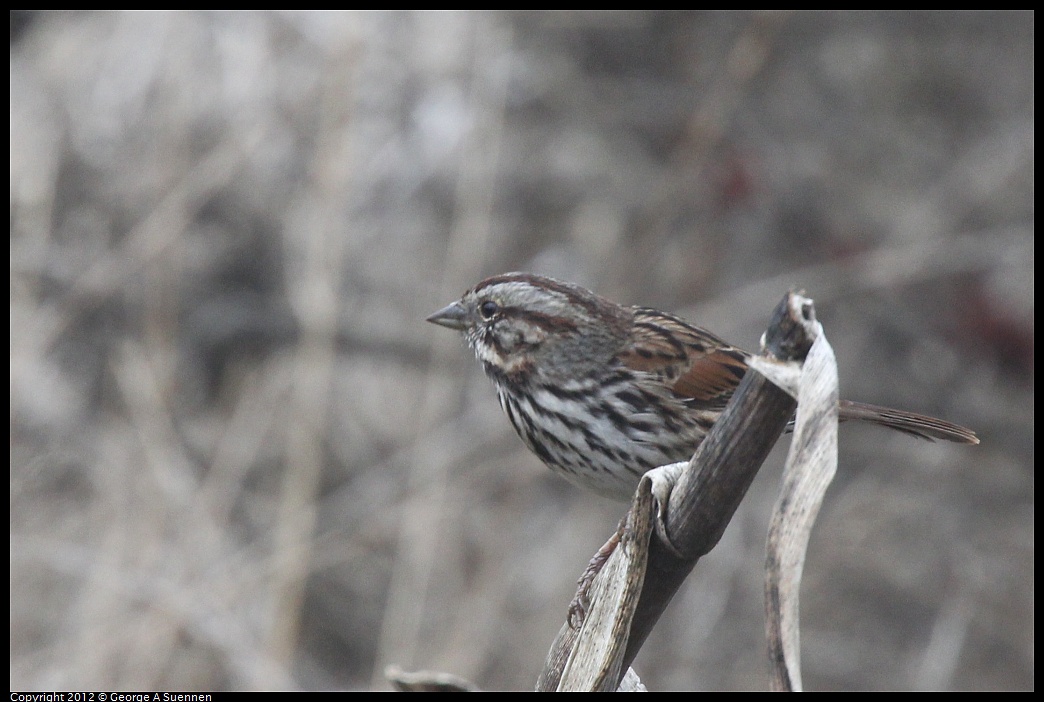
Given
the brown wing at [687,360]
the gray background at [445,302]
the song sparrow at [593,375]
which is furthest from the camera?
the gray background at [445,302]

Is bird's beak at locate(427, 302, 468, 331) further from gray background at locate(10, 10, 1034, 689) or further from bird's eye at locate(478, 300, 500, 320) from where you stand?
gray background at locate(10, 10, 1034, 689)

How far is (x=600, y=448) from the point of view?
9.28ft

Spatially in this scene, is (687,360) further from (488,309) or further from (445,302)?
(445,302)

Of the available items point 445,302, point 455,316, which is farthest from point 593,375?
point 445,302

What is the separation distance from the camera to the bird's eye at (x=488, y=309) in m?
3.08

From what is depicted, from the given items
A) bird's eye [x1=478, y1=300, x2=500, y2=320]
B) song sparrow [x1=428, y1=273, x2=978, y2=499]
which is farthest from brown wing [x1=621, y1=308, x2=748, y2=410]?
bird's eye [x1=478, y1=300, x2=500, y2=320]

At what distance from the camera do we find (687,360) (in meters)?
3.04

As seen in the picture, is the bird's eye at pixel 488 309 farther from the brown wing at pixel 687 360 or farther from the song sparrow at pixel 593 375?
the brown wing at pixel 687 360

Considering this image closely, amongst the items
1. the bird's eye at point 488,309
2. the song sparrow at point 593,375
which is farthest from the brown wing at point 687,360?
the bird's eye at point 488,309

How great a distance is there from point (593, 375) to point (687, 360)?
0.26 metres

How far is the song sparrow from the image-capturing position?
9.35 ft

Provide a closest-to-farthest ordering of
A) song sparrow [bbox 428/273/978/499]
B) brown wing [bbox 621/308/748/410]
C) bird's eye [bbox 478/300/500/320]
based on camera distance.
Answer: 1. song sparrow [bbox 428/273/978/499]
2. brown wing [bbox 621/308/748/410]
3. bird's eye [bbox 478/300/500/320]

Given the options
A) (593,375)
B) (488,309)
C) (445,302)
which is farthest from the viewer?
(445,302)

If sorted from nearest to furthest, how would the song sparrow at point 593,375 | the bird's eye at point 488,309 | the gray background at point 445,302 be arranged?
the song sparrow at point 593,375 → the bird's eye at point 488,309 → the gray background at point 445,302
